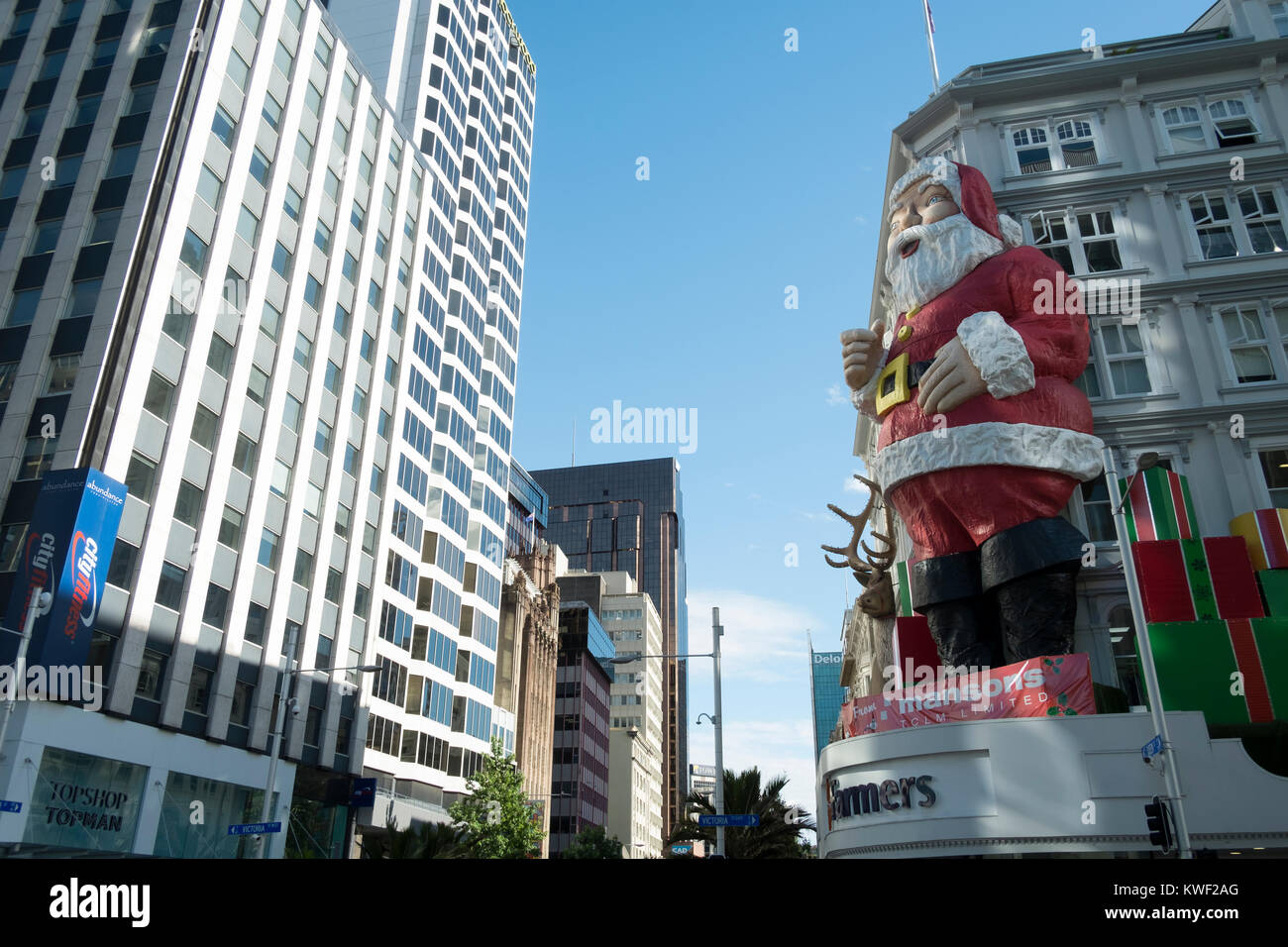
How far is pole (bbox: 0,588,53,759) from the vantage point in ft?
82.1

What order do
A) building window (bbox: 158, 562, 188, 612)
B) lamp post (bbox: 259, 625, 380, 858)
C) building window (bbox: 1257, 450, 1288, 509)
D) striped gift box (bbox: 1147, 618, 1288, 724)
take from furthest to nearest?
building window (bbox: 158, 562, 188, 612) → lamp post (bbox: 259, 625, 380, 858) → building window (bbox: 1257, 450, 1288, 509) → striped gift box (bbox: 1147, 618, 1288, 724)

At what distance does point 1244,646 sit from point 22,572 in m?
34.5

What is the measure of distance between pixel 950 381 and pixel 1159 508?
659cm

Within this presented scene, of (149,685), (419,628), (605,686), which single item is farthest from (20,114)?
(605,686)

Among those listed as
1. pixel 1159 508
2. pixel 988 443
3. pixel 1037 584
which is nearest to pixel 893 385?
pixel 988 443

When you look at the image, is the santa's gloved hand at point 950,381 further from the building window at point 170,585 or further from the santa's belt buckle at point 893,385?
the building window at point 170,585

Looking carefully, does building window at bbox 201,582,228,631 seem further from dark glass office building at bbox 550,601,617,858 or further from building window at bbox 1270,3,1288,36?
dark glass office building at bbox 550,601,617,858

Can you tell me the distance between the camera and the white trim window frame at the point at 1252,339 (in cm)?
2781

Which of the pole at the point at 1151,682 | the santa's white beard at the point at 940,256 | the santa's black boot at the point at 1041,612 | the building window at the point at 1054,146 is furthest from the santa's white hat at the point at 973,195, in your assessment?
the santa's black boot at the point at 1041,612

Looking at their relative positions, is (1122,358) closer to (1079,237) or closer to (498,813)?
(1079,237)

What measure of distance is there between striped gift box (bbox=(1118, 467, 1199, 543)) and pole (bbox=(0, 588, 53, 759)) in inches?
1158

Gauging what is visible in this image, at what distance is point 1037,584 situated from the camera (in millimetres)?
22453

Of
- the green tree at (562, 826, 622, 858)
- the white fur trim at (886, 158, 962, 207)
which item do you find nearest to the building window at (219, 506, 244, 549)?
the white fur trim at (886, 158, 962, 207)
